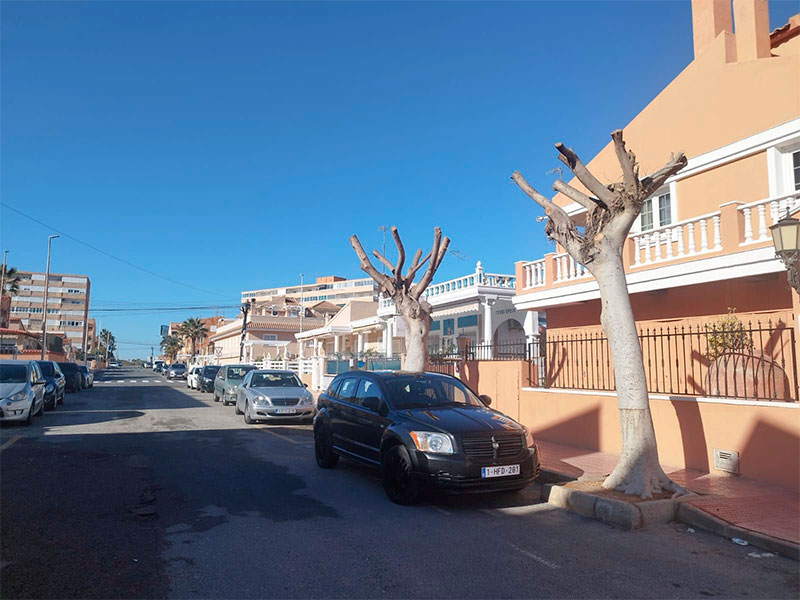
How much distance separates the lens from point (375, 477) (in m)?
9.19

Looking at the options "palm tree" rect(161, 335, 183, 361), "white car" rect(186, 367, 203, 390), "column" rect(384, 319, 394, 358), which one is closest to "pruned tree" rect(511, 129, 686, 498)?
"column" rect(384, 319, 394, 358)

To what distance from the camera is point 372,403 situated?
862cm

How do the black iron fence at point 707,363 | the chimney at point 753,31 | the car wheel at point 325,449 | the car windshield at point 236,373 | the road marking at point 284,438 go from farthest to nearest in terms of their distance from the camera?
1. the car windshield at point 236,373
2. the chimney at point 753,31
3. the road marking at point 284,438
4. the car wheel at point 325,449
5. the black iron fence at point 707,363

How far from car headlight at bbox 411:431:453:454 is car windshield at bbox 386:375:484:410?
3.32 ft

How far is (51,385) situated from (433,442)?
1680 cm

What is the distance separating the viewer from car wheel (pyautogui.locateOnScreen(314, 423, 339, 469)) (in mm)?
9617

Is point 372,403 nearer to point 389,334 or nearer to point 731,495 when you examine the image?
point 731,495

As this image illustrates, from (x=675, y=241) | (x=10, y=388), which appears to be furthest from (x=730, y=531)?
(x=10, y=388)

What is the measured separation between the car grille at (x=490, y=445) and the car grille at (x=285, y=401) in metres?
9.74

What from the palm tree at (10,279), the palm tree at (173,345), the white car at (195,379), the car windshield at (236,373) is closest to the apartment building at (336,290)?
the palm tree at (173,345)

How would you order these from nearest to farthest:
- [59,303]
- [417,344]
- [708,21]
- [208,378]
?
1. [708,21]
2. [417,344]
3. [208,378]
4. [59,303]

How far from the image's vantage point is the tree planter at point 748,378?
8797 mm

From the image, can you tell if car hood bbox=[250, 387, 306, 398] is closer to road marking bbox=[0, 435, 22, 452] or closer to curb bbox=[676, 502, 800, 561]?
road marking bbox=[0, 435, 22, 452]

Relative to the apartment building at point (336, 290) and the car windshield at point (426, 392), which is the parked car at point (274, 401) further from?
the apartment building at point (336, 290)
